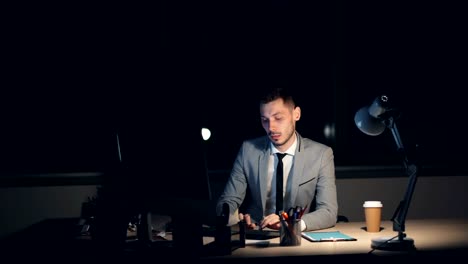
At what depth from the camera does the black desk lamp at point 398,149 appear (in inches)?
105

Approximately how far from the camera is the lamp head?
288 cm

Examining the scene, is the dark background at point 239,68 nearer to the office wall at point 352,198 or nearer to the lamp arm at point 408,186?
the office wall at point 352,198

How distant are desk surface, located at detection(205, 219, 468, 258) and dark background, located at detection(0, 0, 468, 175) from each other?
166 cm

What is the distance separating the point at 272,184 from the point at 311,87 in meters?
1.32

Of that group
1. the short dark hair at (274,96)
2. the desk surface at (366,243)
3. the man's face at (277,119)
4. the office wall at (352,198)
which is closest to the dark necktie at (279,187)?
the man's face at (277,119)

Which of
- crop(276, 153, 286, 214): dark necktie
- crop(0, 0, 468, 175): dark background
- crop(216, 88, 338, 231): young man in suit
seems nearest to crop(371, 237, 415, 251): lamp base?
crop(216, 88, 338, 231): young man in suit

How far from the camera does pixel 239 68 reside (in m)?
4.92

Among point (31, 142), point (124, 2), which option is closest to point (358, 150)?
point (124, 2)

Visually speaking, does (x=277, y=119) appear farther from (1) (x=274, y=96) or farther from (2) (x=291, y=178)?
(2) (x=291, y=178)

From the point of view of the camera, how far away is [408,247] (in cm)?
266

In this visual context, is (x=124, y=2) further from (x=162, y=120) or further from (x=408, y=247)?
(x=408, y=247)

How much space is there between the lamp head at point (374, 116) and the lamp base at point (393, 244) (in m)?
0.53

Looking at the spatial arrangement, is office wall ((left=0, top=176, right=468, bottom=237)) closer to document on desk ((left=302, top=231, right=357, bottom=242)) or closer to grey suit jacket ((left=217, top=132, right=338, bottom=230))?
grey suit jacket ((left=217, top=132, right=338, bottom=230))

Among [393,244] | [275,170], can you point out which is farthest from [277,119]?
[393,244]
